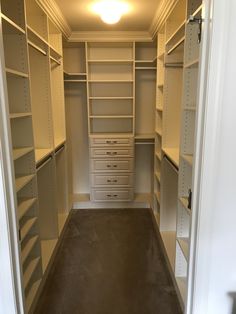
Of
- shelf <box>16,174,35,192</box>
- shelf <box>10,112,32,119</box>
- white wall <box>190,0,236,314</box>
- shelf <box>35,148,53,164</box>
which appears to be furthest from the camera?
shelf <box>35,148,53,164</box>

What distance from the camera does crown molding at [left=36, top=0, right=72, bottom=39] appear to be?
7.55ft

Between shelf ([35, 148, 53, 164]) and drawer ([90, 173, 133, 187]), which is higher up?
shelf ([35, 148, 53, 164])

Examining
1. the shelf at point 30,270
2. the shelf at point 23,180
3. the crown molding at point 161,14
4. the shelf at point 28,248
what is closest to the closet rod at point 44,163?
the shelf at point 23,180

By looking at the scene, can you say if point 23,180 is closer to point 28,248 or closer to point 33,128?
point 28,248

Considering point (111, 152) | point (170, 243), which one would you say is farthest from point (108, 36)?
point (170, 243)

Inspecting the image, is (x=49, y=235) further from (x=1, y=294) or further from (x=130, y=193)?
(x=1, y=294)

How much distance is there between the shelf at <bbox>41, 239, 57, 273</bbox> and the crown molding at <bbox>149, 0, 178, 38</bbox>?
2.46m

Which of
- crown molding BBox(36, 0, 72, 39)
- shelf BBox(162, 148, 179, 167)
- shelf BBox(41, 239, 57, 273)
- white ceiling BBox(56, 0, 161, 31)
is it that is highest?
white ceiling BBox(56, 0, 161, 31)

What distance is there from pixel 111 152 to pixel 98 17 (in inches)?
64.3

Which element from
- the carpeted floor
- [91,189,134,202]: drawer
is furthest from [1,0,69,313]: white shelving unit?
[91,189,134,202]: drawer

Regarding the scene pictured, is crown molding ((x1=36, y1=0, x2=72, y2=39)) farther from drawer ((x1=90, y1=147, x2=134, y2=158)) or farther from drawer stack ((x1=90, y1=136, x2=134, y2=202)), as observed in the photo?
drawer ((x1=90, y1=147, x2=134, y2=158))

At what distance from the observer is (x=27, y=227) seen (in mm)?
1942

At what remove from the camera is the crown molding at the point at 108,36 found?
11.5 ft

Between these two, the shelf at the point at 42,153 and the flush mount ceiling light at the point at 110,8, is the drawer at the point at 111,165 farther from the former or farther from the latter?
the flush mount ceiling light at the point at 110,8
